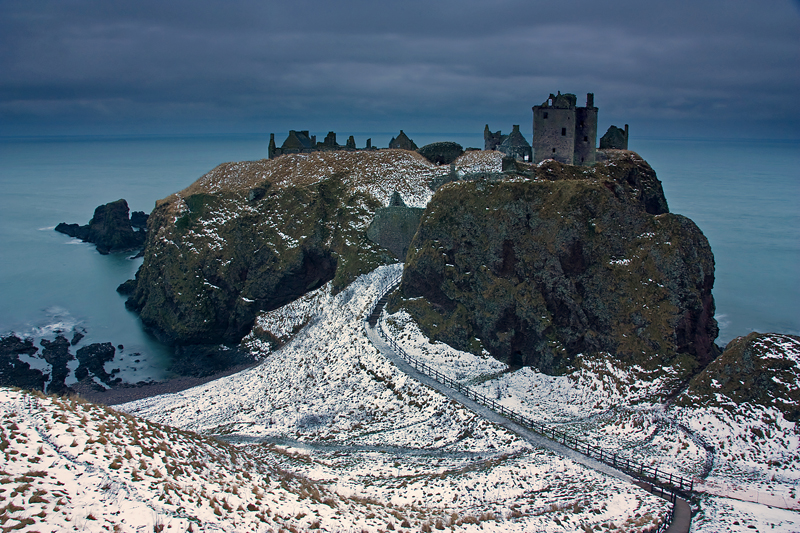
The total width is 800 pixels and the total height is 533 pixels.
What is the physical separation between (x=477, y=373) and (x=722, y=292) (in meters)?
63.8

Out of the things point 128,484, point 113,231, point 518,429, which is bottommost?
point 518,429

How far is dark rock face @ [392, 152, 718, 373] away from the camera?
1366 inches

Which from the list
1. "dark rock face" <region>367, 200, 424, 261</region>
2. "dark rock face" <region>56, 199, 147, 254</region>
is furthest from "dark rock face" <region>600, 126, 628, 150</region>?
"dark rock face" <region>56, 199, 147, 254</region>

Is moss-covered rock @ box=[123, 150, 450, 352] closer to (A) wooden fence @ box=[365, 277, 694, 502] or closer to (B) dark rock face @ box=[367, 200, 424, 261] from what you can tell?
(B) dark rock face @ box=[367, 200, 424, 261]

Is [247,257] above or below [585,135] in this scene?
below

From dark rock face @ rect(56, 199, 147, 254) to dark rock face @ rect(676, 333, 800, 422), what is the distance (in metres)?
101

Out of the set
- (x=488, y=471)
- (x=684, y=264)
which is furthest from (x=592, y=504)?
(x=684, y=264)

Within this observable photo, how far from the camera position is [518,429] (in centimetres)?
3030

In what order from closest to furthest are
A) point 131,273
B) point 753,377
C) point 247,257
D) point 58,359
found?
point 753,377, point 58,359, point 247,257, point 131,273

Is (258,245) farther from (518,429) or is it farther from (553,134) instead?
(518,429)

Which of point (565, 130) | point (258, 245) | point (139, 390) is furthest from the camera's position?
point (258, 245)

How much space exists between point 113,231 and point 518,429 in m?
97.5

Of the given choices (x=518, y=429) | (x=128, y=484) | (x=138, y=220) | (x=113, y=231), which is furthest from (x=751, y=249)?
(x=138, y=220)

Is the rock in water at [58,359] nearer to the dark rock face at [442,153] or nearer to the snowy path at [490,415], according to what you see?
the snowy path at [490,415]
